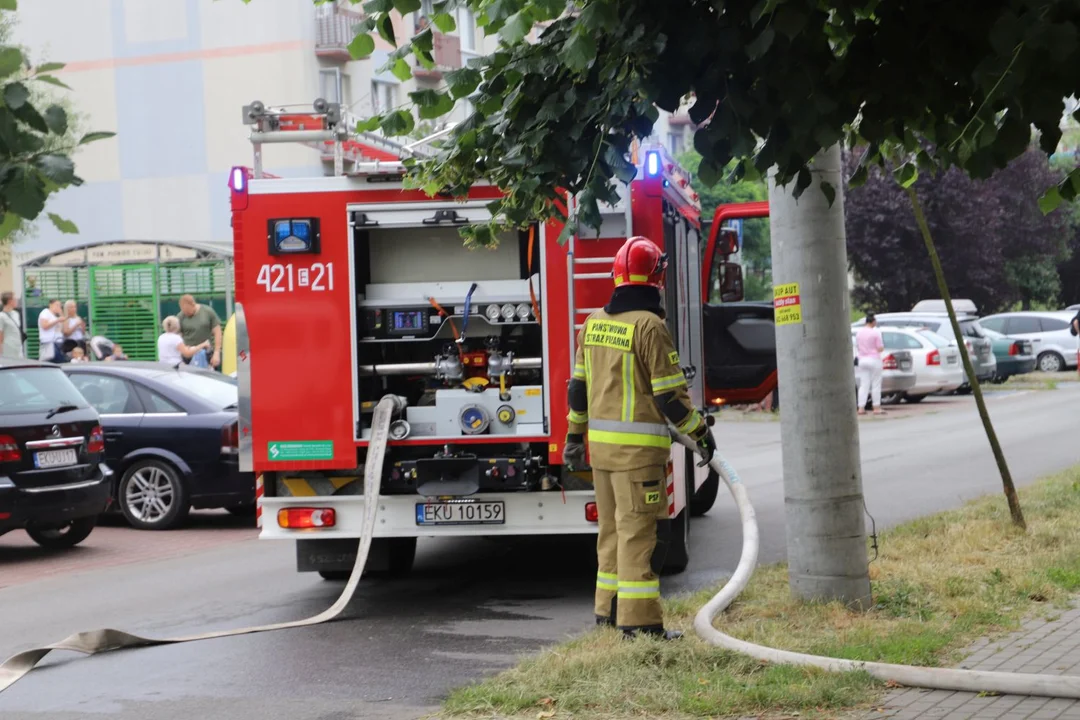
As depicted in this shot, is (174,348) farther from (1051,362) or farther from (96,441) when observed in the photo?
(1051,362)

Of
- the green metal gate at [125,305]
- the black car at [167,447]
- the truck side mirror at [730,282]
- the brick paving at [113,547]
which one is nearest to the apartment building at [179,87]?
the green metal gate at [125,305]

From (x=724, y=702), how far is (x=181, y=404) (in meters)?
8.39

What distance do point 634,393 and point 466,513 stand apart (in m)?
1.80

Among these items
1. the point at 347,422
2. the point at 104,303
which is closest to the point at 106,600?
the point at 347,422

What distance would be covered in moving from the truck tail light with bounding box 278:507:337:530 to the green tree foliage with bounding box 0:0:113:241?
4736 millimetres

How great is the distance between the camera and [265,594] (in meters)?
9.45

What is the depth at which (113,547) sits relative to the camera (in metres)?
12.1

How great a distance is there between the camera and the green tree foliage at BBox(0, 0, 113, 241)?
392cm

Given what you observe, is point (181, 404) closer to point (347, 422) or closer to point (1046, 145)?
point (347, 422)

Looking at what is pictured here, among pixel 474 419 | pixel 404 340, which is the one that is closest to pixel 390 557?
pixel 474 419

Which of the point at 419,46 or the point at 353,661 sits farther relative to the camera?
the point at 353,661

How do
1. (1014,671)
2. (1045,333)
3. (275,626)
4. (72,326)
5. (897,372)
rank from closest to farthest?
(1014,671), (275,626), (72,326), (897,372), (1045,333)

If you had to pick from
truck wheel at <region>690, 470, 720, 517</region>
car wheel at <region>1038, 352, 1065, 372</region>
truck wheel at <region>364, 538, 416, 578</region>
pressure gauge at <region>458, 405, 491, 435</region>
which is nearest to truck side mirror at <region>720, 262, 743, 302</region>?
truck wheel at <region>690, 470, 720, 517</region>

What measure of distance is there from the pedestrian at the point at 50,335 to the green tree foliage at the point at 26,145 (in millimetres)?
17003
